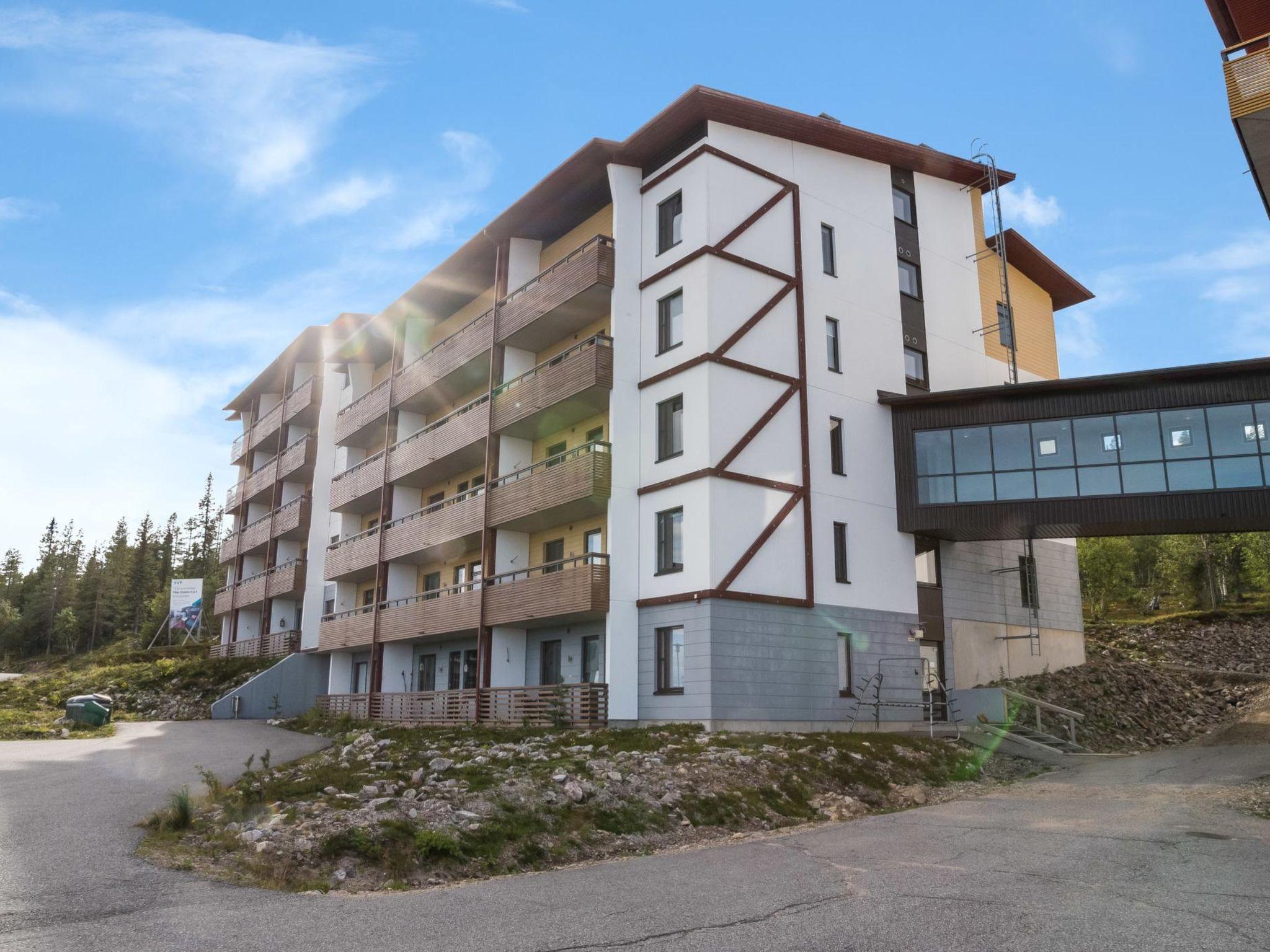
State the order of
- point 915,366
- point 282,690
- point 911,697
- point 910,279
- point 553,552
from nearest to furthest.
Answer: point 911,697 < point 553,552 < point 915,366 < point 910,279 < point 282,690

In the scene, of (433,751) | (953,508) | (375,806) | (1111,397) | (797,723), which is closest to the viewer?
(375,806)

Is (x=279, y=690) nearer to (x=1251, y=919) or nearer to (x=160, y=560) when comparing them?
(x=1251, y=919)

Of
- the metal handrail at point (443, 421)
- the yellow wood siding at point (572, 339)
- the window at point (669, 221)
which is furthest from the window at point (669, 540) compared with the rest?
the metal handrail at point (443, 421)

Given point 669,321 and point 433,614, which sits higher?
point 669,321

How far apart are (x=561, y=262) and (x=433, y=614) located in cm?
1357

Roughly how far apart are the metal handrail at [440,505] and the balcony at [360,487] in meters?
2.15

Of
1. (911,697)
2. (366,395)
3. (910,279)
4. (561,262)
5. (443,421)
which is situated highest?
(910,279)

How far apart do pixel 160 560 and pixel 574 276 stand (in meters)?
120

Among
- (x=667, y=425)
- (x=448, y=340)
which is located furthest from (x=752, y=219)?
(x=448, y=340)

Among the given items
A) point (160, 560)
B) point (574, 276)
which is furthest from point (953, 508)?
point (160, 560)

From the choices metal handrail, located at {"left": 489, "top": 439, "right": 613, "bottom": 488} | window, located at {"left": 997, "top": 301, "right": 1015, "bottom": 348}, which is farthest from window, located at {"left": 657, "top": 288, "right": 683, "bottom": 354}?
window, located at {"left": 997, "top": 301, "right": 1015, "bottom": 348}

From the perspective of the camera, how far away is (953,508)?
31250 mm

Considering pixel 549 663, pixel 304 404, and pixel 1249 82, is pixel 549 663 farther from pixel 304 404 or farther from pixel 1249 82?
pixel 304 404

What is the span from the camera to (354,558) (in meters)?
44.0
